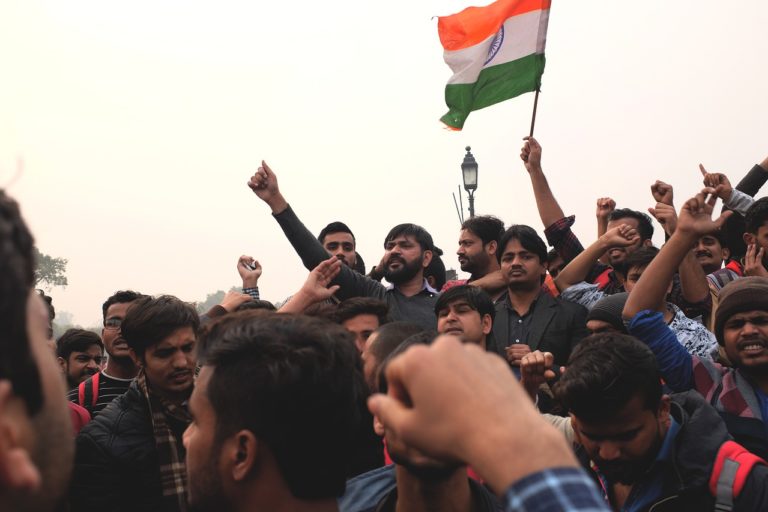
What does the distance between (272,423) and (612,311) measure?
9.90ft

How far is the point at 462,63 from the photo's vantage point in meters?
7.68

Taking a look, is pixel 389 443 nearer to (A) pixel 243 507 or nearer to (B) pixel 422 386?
(A) pixel 243 507

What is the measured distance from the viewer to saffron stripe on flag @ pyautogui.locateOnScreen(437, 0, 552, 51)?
7328 mm

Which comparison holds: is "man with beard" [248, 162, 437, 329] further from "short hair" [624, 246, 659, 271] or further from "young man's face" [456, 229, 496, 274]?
"short hair" [624, 246, 659, 271]

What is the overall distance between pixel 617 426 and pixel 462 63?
5694 millimetres

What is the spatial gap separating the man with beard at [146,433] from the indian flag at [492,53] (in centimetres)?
478

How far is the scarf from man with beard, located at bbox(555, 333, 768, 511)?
179cm

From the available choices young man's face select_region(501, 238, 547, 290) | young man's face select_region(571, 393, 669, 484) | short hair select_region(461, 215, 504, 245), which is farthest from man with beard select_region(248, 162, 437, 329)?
young man's face select_region(571, 393, 669, 484)

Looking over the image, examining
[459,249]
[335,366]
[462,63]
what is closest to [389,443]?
[335,366]

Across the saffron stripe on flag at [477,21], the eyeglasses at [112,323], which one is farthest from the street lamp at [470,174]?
the eyeglasses at [112,323]

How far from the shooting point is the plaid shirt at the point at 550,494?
944 mm

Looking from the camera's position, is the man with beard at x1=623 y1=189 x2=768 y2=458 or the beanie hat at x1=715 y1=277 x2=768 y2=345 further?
the beanie hat at x1=715 y1=277 x2=768 y2=345

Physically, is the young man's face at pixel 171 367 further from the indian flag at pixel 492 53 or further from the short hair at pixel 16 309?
the indian flag at pixel 492 53

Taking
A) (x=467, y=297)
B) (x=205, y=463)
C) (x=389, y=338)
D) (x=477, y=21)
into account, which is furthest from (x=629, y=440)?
(x=477, y=21)
